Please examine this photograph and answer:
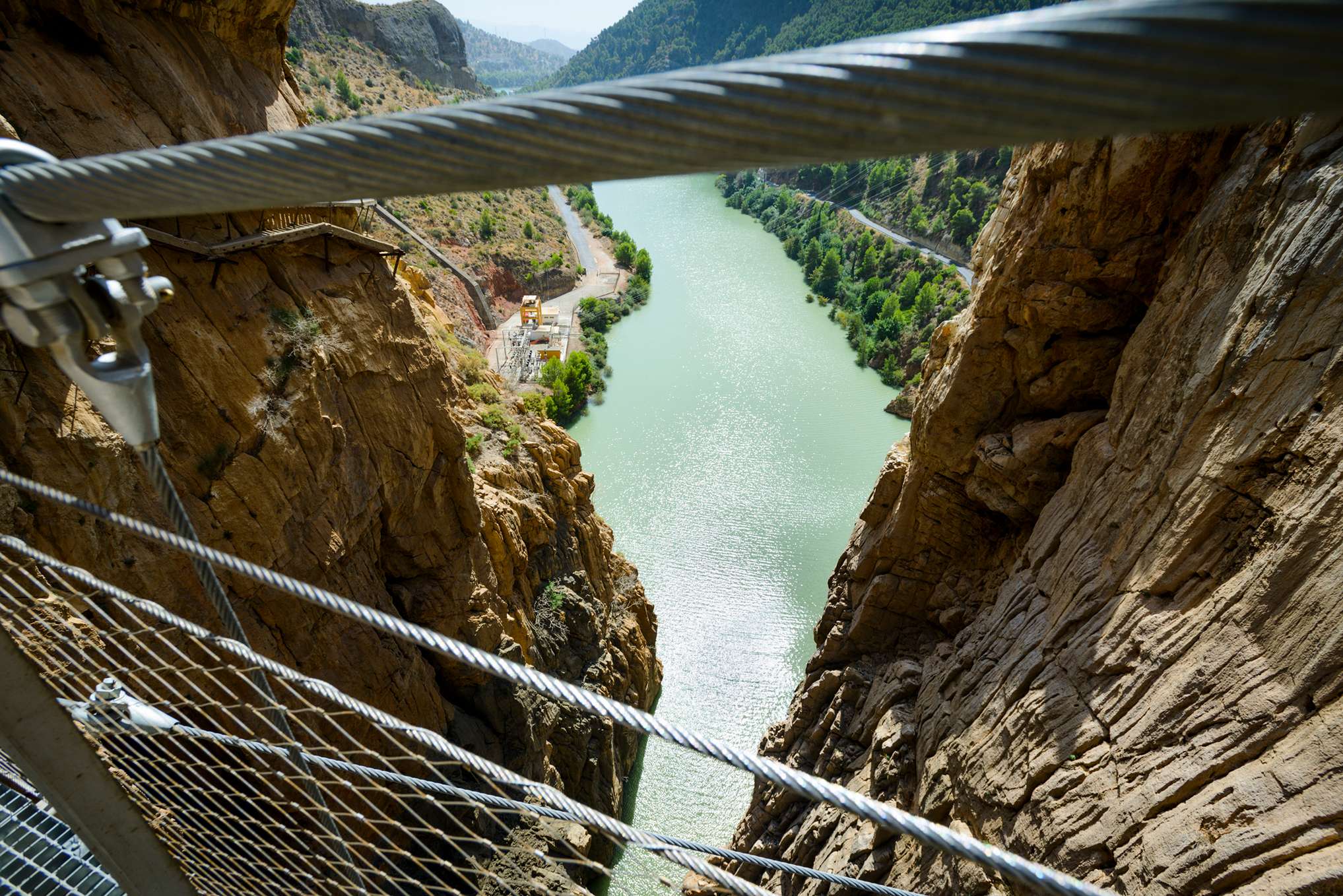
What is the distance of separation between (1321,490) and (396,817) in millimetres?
7120

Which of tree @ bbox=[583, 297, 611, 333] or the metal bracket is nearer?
the metal bracket

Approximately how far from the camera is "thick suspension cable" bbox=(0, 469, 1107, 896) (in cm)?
95

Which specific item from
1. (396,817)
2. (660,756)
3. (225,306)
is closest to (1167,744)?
(396,817)

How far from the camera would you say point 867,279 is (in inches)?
1172

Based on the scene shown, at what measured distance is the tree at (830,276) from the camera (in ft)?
98.8

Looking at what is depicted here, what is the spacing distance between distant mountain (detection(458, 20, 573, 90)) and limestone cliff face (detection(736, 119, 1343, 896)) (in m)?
157

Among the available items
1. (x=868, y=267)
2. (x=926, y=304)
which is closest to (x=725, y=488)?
(x=926, y=304)

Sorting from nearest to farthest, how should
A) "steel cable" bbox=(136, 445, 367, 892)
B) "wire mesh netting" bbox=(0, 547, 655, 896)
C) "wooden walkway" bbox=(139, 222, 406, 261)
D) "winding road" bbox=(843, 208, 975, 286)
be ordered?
"steel cable" bbox=(136, 445, 367, 892) < "wire mesh netting" bbox=(0, 547, 655, 896) < "wooden walkway" bbox=(139, 222, 406, 261) < "winding road" bbox=(843, 208, 975, 286)

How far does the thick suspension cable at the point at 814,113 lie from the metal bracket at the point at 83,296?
4 cm

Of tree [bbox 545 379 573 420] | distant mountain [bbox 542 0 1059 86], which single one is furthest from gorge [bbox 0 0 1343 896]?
distant mountain [bbox 542 0 1059 86]

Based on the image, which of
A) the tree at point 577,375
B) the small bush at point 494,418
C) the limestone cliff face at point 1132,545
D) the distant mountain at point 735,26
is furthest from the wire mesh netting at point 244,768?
the distant mountain at point 735,26

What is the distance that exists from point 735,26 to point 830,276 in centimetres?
6051

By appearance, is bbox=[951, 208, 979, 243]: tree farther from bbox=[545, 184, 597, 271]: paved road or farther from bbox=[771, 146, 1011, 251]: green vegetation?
bbox=[545, 184, 597, 271]: paved road

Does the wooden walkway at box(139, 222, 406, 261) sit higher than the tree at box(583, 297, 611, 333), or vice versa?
the wooden walkway at box(139, 222, 406, 261)
